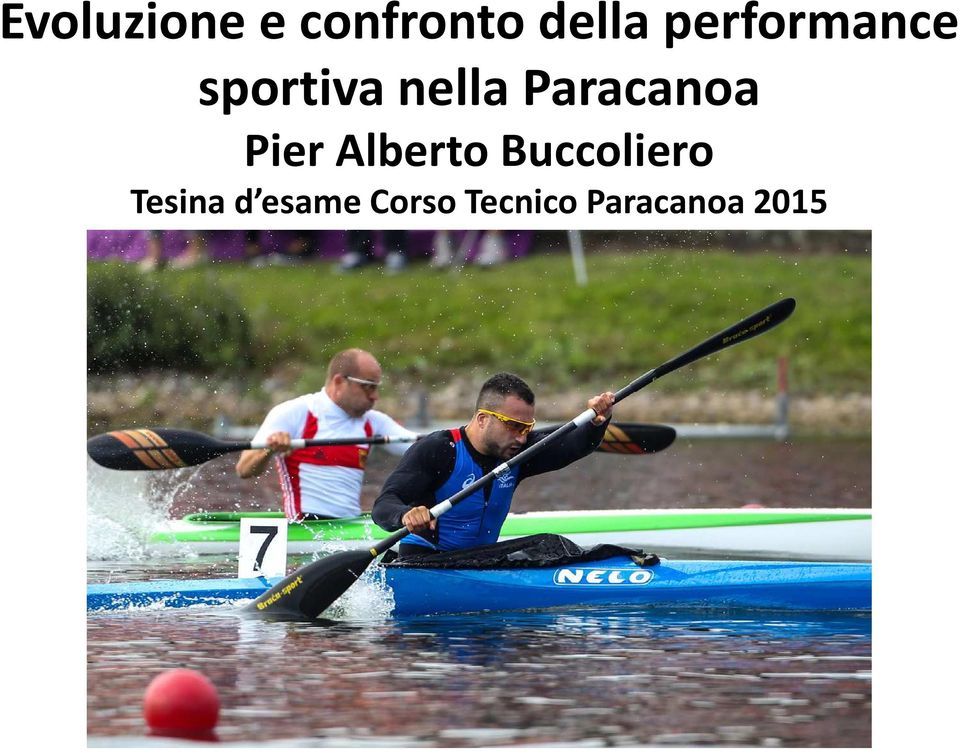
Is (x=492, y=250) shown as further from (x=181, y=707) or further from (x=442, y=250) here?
(x=181, y=707)

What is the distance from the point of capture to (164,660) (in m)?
6.77

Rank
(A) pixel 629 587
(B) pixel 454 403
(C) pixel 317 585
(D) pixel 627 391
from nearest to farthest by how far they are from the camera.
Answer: (C) pixel 317 585 < (A) pixel 629 587 < (D) pixel 627 391 < (B) pixel 454 403

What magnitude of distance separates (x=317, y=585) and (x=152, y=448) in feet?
8.36

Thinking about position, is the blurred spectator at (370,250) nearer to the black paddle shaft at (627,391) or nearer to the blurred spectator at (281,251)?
the blurred spectator at (281,251)

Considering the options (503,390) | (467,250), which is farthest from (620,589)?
(467,250)

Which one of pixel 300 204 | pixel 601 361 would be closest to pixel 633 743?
pixel 300 204

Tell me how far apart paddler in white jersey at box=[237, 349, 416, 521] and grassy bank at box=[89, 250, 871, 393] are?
50.2 feet

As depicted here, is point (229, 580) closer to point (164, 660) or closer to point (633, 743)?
point (164, 660)

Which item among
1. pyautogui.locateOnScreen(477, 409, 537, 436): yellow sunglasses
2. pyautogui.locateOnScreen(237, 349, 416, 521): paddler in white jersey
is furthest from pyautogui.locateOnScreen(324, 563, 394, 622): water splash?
pyautogui.locateOnScreen(237, 349, 416, 521): paddler in white jersey

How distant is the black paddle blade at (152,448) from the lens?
384 inches

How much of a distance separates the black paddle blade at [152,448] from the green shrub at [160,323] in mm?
9570

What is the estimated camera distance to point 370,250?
2923 centimetres

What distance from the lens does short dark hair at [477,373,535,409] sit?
24.7 feet

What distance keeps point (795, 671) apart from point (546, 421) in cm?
1741
